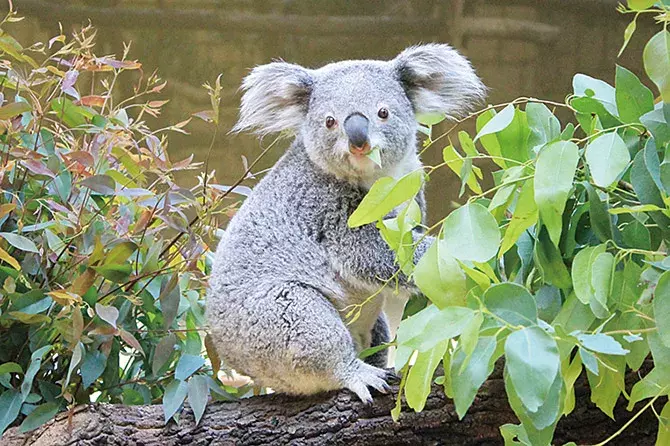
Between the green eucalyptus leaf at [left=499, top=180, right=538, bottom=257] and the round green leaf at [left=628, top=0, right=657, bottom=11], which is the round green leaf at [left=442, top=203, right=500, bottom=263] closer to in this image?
the green eucalyptus leaf at [left=499, top=180, right=538, bottom=257]

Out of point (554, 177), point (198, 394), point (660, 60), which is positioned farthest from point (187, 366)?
point (660, 60)

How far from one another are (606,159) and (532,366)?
1.25ft

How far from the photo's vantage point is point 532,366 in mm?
966

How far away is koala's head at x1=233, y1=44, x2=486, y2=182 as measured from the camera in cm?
245

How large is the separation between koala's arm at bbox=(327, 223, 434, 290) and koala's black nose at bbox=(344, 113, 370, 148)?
0.27m

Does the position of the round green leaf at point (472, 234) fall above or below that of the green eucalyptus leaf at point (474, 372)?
above

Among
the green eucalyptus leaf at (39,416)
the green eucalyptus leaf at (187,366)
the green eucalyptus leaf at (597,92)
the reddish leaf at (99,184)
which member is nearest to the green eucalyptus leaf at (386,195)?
the green eucalyptus leaf at (597,92)

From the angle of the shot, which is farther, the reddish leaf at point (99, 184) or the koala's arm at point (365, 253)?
the koala's arm at point (365, 253)

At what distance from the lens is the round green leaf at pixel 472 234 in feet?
3.72

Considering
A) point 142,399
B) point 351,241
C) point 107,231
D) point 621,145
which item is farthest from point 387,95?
point 621,145

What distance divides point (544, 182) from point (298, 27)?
3.74 meters

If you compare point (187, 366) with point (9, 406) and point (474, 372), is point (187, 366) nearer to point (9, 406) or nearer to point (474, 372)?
point (9, 406)

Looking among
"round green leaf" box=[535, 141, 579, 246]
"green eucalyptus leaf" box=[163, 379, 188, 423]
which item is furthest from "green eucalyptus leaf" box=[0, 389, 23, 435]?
"round green leaf" box=[535, 141, 579, 246]

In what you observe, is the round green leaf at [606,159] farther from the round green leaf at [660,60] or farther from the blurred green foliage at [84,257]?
the blurred green foliage at [84,257]
